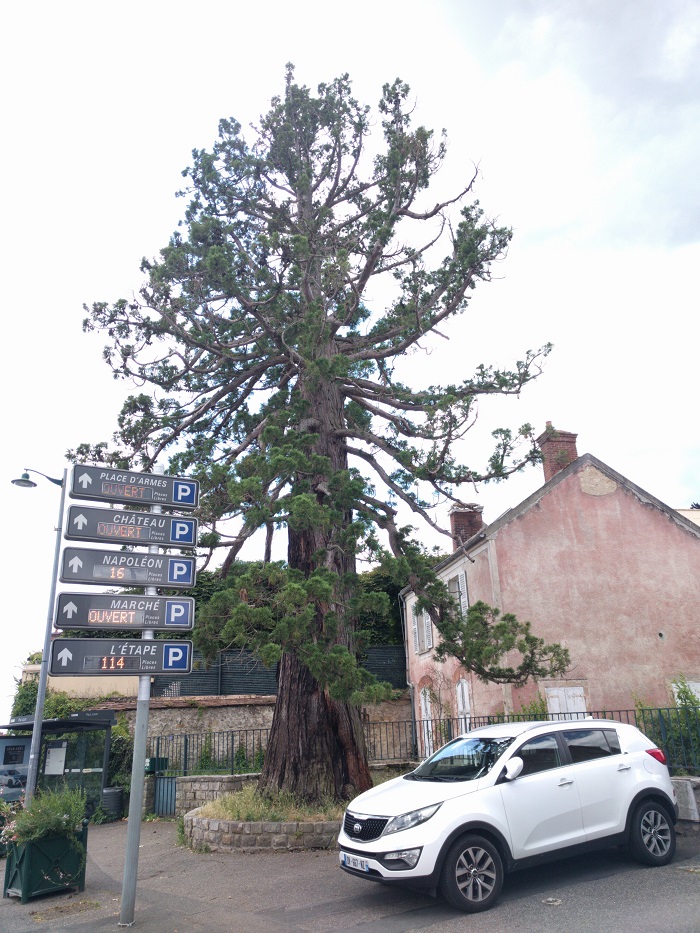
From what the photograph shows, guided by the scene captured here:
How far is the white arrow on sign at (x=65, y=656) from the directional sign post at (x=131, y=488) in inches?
66.8

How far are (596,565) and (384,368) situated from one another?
820 centimetres

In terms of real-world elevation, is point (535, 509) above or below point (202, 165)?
below

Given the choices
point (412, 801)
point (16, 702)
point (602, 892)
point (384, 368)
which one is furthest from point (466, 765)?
point (16, 702)

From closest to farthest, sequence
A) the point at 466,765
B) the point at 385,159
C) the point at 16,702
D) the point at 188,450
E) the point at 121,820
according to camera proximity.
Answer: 1. the point at 466,765
2. the point at 188,450
3. the point at 385,159
4. the point at 121,820
5. the point at 16,702

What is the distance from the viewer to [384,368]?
52.4 feet

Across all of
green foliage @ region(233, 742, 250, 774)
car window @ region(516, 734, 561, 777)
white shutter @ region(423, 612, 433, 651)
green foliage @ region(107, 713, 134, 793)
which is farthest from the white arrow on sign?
white shutter @ region(423, 612, 433, 651)

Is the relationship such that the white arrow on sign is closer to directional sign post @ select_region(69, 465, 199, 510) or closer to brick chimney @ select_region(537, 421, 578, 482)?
directional sign post @ select_region(69, 465, 199, 510)

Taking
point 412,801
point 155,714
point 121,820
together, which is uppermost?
point 155,714

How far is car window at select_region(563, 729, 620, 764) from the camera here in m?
7.68

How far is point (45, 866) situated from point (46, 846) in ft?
0.72

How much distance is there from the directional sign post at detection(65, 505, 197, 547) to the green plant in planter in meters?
3.45

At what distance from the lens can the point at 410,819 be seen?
668 centimetres

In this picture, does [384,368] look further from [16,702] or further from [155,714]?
[16,702]

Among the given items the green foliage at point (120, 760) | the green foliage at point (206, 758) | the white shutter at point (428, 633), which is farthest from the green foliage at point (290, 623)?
the white shutter at point (428, 633)
